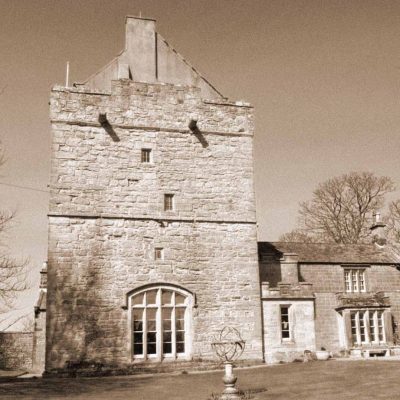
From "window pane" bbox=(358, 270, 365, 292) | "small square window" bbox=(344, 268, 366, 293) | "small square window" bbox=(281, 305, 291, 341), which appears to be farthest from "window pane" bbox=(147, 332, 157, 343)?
"window pane" bbox=(358, 270, 365, 292)

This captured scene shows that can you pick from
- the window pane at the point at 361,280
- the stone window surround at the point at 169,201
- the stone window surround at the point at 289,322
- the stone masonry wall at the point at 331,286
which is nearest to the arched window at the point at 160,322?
the stone window surround at the point at 169,201

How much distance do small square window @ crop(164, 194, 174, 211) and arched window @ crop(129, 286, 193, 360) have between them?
10.2 feet

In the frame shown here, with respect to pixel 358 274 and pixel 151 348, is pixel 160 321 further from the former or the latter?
pixel 358 274

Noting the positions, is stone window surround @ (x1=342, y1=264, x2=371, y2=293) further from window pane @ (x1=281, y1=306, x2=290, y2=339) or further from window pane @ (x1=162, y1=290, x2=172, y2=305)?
window pane @ (x1=162, y1=290, x2=172, y2=305)

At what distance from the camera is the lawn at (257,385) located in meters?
12.3

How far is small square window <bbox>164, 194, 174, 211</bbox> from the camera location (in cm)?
2047

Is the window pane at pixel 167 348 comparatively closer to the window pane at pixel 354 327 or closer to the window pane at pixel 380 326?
the window pane at pixel 354 327

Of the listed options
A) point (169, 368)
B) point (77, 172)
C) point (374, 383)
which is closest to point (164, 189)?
point (77, 172)

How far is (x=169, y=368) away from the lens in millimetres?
18828

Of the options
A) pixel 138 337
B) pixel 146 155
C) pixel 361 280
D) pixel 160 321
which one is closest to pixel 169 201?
pixel 146 155

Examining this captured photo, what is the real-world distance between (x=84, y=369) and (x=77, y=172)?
23.7 feet

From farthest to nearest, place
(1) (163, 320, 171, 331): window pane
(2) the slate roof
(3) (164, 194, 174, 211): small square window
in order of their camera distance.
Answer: (2) the slate roof < (3) (164, 194, 174, 211): small square window < (1) (163, 320, 171, 331): window pane

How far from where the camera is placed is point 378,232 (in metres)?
28.3

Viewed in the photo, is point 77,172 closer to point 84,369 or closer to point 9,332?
point 84,369
